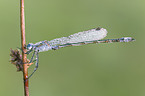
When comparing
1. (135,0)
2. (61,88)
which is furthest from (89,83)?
(135,0)

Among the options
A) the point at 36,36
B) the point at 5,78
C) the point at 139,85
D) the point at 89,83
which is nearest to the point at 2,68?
the point at 5,78

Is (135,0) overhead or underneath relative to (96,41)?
overhead

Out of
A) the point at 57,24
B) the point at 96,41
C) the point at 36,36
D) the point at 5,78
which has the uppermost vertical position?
the point at 57,24

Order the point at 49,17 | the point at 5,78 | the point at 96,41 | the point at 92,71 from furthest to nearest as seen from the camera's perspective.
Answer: the point at 49,17 → the point at 92,71 → the point at 5,78 → the point at 96,41

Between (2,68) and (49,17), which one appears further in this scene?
(49,17)

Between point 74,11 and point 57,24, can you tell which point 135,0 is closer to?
point 74,11

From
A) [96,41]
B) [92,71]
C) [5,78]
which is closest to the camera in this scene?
[96,41]
